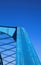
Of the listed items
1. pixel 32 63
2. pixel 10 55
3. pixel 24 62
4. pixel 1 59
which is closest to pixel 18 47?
pixel 24 62

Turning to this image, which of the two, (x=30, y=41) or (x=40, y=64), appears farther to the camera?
(x=30, y=41)

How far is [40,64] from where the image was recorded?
6.64 meters

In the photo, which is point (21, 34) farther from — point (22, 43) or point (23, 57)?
point (23, 57)

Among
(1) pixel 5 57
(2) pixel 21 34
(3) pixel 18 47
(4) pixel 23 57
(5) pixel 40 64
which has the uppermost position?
(1) pixel 5 57

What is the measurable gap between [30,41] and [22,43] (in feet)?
1.04

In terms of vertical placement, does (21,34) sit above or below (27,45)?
above

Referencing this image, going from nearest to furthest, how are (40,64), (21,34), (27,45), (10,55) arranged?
(40,64), (27,45), (21,34), (10,55)

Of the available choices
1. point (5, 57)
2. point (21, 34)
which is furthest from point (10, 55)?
point (21, 34)

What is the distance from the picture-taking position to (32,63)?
6797 millimetres

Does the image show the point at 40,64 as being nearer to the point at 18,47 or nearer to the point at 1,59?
the point at 18,47

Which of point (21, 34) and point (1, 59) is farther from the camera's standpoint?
point (1, 59)

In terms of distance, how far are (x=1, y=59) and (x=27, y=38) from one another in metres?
9.80

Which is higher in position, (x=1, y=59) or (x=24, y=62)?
(x=1, y=59)

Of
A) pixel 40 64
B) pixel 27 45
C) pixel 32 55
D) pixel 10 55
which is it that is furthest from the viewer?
pixel 10 55
